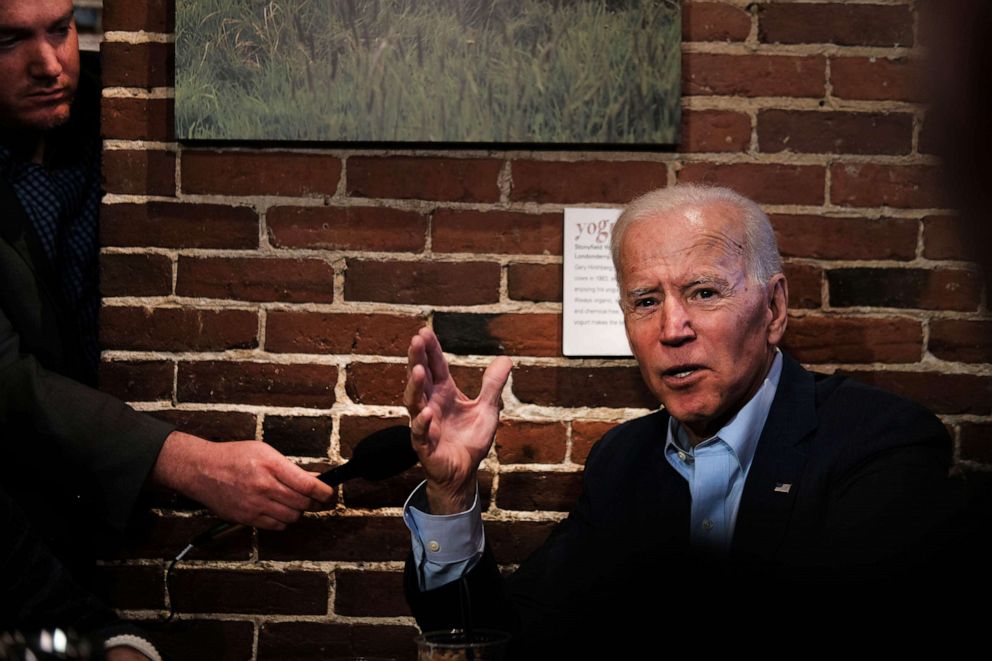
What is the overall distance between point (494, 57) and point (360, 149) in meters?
0.33

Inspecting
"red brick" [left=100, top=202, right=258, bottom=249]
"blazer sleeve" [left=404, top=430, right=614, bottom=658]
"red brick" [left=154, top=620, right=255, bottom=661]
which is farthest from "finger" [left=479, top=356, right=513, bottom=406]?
"red brick" [left=154, top=620, right=255, bottom=661]

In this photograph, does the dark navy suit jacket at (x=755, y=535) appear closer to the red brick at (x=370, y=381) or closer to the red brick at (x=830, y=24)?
the red brick at (x=370, y=381)

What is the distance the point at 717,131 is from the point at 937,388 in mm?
677

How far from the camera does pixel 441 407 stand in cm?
163

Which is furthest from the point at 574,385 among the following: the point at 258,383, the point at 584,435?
the point at 258,383

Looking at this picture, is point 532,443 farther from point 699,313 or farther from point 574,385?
point 699,313

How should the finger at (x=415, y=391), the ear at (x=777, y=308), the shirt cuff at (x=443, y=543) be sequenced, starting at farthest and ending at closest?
the ear at (x=777, y=308)
the shirt cuff at (x=443, y=543)
the finger at (x=415, y=391)

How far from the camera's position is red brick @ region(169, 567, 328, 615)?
1948 millimetres

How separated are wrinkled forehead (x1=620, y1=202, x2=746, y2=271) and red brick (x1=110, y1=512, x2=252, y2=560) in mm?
963

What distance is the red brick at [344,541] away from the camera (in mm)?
1956

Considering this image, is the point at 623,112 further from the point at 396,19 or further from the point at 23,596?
the point at 23,596

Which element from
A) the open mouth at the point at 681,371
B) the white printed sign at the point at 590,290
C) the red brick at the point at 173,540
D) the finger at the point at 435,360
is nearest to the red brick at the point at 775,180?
the white printed sign at the point at 590,290

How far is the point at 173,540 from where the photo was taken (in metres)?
1.97

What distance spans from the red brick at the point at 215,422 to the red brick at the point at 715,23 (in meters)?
1.18
